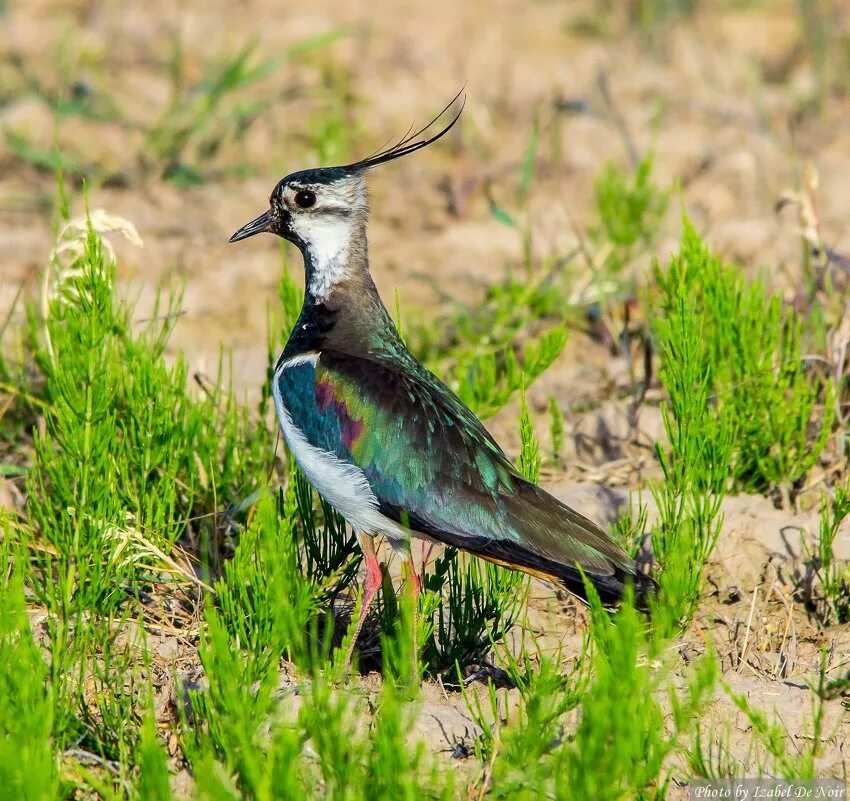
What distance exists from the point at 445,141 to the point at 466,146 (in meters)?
0.23

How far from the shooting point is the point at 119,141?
24.6ft

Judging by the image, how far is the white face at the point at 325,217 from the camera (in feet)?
15.1

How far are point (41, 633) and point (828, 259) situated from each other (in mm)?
3283

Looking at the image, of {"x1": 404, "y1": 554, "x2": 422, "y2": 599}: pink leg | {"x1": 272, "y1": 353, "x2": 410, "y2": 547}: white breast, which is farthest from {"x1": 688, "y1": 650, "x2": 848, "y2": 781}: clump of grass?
{"x1": 272, "y1": 353, "x2": 410, "y2": 547}: white breast

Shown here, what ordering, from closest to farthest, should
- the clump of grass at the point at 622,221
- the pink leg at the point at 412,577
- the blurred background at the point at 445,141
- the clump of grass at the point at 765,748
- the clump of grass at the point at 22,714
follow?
1. the clump of grass at the point at 22,714
2. the clump of grass at the point at 765,748
3. the pink leg at the point at 412,577
4. the clump of grass at the point at 622,221
5. the blurred background at the point at 445,141

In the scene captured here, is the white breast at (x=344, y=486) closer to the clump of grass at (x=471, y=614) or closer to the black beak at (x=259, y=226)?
the clump of grass at (x=471, y=614)

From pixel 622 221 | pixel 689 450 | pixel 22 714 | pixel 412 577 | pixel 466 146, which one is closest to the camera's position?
pixel 22 714

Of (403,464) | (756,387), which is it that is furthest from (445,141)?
(403,464)

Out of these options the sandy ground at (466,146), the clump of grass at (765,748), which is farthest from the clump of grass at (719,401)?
the clump of grass at (765,748)

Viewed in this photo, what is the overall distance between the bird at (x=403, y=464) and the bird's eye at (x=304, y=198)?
38 cm

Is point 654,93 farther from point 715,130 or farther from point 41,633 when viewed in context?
point 41,633

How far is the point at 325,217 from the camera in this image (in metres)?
4.65

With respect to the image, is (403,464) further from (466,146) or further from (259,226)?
(466,146)

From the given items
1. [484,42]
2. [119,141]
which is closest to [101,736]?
[119,141]
